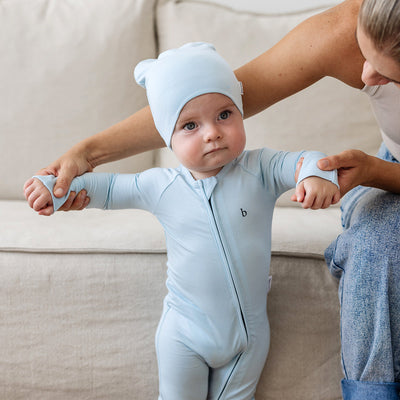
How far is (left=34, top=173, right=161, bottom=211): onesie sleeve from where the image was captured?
3.17 ft

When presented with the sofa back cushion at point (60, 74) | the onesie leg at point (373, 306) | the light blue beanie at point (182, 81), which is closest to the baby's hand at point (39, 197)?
the light blue beanie at point (182, 81)

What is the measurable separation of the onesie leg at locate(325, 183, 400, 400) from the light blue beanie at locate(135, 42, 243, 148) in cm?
32

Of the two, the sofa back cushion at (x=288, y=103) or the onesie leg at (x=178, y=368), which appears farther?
the sofa back cushion at (x=288, y=103)

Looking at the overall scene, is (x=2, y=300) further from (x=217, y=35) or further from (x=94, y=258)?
(x=217, y=35)

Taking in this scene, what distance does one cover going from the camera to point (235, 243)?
0.94 m

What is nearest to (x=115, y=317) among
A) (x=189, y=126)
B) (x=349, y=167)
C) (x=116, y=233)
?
(x=116, y=233)

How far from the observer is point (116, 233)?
1.19m

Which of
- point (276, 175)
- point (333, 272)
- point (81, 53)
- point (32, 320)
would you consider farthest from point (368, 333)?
point (81, 53)

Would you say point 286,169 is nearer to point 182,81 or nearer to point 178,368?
point 182,81

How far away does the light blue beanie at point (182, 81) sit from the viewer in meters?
0.86

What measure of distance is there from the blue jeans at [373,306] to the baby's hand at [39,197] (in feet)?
1.79

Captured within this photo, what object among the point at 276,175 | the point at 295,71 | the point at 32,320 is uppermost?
the point at 295,71

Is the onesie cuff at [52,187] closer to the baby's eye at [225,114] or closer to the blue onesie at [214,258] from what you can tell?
the blue onesie at [214,258]

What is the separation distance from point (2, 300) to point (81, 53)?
78cm
